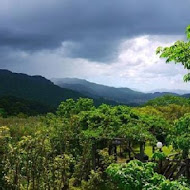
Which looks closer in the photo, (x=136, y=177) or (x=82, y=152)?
(x=136, y=177)

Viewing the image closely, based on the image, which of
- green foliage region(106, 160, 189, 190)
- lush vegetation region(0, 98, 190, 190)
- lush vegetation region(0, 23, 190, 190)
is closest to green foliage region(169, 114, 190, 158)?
lush vegetation region(0, 23, 190, 190)

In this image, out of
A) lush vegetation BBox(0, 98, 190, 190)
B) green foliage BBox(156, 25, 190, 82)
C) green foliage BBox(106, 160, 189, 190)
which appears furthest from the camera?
lush vegetation BBox(0, 98, 190, 190)

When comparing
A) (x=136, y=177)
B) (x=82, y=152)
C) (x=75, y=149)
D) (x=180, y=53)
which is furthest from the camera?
(x=75, y=149)

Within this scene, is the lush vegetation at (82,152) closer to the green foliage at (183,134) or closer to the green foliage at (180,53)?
the green foliage at (183,134)

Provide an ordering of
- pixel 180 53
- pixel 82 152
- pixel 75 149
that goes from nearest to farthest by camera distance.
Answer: pixel 180 53 < pixel 82 152 < pixel 75 149

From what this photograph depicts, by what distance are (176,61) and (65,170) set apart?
9.81 metres

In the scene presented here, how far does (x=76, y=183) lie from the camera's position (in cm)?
1848

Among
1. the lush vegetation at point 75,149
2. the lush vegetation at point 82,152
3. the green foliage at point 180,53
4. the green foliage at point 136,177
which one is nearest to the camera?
the green foliage at point 136,177

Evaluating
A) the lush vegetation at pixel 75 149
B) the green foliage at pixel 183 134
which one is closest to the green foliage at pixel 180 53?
the green foliage at pixel 183 134

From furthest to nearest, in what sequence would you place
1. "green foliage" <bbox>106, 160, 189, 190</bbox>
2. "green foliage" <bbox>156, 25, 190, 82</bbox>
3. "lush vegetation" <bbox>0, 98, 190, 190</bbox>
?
1. "lush vegetation" <bbox>0, 98, 190, 190</bbox>
2. "green foliage" <bbox>156, 25, 190, 82</bbox>
3. "green foliage" <bbox>106, 160, 189, 190</bbox>

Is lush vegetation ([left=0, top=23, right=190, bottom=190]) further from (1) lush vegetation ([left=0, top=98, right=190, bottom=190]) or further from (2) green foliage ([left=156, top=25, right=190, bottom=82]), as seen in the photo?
(2) green foliage ([left=156, top=25, right=190, bottom=82])

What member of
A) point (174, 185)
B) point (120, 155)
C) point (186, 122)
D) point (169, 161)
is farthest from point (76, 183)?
point (174, 185)

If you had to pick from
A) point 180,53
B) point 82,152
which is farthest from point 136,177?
point 82,152

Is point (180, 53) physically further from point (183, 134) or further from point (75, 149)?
point (75, 149)
